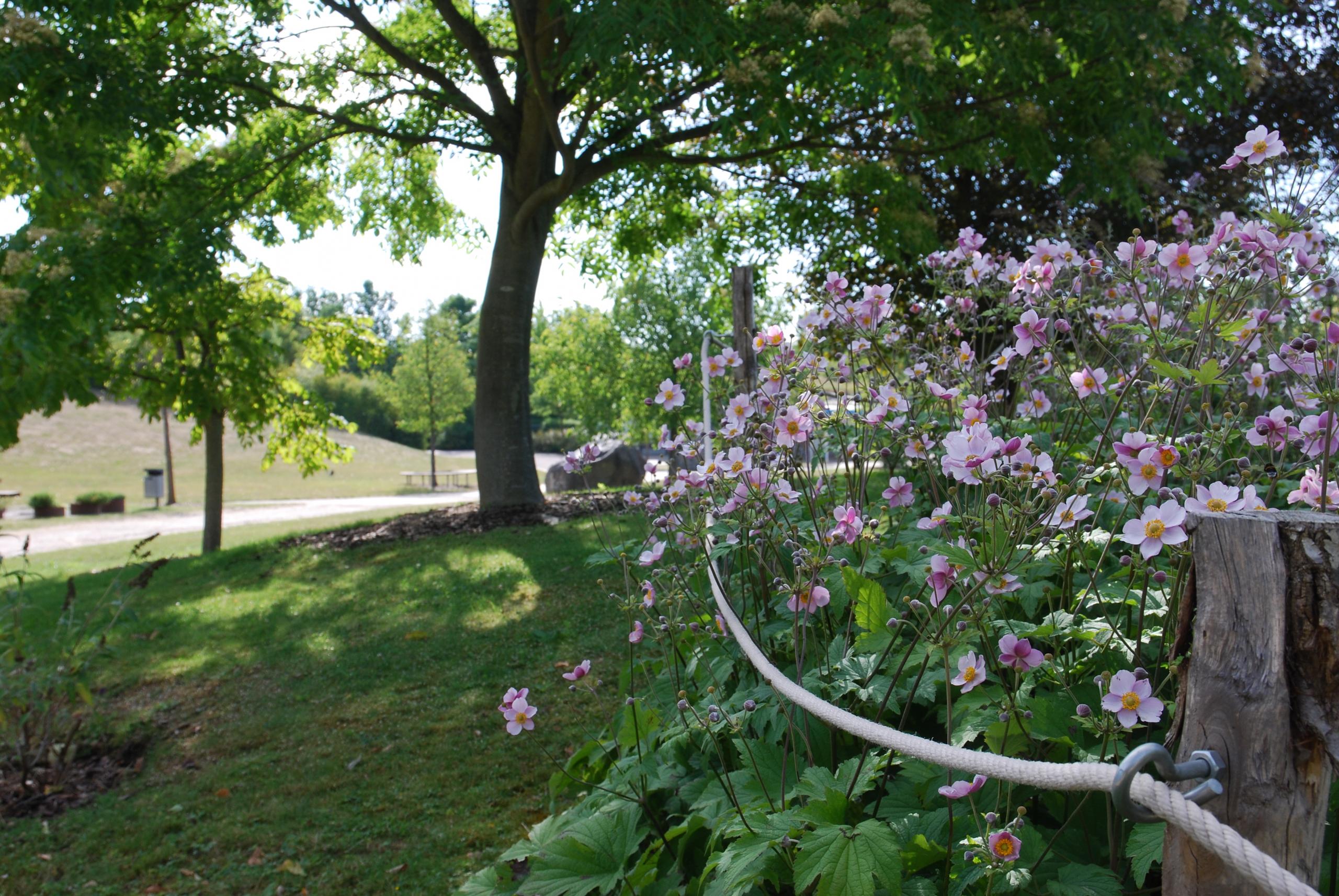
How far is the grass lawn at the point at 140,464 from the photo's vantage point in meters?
28.1

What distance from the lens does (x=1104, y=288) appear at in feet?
8.23

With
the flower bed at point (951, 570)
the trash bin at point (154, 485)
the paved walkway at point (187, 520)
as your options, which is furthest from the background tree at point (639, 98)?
the trash bin at point (154, 485)

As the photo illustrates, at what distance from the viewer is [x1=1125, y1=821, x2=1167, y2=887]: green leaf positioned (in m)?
1.42

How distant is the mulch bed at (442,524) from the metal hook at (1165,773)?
7.72m

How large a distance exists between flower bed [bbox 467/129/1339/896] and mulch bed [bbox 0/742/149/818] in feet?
9.36

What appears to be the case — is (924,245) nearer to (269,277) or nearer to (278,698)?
(278,698)

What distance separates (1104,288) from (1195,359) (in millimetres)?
874

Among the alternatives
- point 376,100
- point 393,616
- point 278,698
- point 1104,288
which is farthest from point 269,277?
point 1104,288

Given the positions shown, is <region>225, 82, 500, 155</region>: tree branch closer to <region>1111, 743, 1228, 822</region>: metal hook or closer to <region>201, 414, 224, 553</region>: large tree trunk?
<region>201, 414, 224, 553</region>: large tree trunk

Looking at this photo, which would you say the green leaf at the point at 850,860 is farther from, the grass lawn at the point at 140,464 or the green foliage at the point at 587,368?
the grass lawn at the point at 140,464

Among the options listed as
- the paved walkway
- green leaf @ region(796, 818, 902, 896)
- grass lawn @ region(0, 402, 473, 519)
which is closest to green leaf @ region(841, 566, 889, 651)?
green leaf @ region(796, 818, 902, 896)

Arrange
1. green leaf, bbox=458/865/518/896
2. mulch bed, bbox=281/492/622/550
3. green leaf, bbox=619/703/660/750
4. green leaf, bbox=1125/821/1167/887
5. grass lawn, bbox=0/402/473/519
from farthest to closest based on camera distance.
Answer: grass lawn, bbox=0/402/473/519 < mulch bed, bbox=281/492/622/550 < green leaf, bbox=619/703/660/750 < green leaf, bbox=458/865/518/896 < green leaf, bbox=1125/821/1167/887

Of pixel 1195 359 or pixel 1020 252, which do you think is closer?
pixel 1195 359

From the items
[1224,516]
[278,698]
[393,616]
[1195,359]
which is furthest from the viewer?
[393,616]
